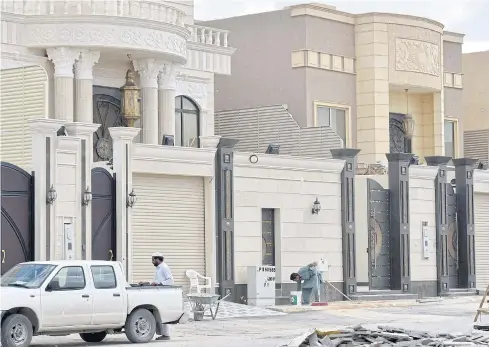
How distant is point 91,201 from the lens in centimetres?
2931

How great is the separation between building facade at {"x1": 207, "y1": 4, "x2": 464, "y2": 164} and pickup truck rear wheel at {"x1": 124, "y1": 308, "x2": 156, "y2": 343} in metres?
18.5

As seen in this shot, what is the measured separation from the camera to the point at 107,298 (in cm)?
2284

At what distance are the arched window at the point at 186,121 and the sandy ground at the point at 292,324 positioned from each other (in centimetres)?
829

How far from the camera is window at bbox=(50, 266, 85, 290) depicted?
72.4 ft

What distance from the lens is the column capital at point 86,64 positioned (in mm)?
34438

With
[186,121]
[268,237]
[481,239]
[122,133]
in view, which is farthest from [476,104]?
[122,133]

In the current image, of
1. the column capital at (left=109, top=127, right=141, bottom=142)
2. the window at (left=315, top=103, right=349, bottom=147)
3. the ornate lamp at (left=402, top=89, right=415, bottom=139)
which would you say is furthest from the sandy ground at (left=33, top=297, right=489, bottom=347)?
the ornate lamp at (left=402, top=89, right=415, bottom=139)

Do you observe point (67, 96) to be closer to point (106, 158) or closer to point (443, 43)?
point (106, 158)

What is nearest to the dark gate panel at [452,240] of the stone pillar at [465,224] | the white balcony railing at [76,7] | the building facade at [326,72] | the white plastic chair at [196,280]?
the stone pillar at [465,224]

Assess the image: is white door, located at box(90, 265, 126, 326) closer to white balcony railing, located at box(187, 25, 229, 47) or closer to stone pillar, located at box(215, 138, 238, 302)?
stone pillar, located at box(215, 138, 238, 302)

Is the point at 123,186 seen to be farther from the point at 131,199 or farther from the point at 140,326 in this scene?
the point at 140,326

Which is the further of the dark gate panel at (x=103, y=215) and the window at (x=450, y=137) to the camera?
the window at (x=450, y=137)

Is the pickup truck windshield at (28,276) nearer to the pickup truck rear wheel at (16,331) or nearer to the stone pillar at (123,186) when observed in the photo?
the pickup truck rear wheel at (16,331)

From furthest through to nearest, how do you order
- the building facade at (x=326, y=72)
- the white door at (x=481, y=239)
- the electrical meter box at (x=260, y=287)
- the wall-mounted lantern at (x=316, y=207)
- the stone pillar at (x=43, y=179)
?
the building facade at (x=326, y=72), the white door at (x=481, y=239), the wall-mounted lantern at (x=316, y=207), the electrical meter box at (x=260, y=287), the stone pillar at (x=43, y=179)
